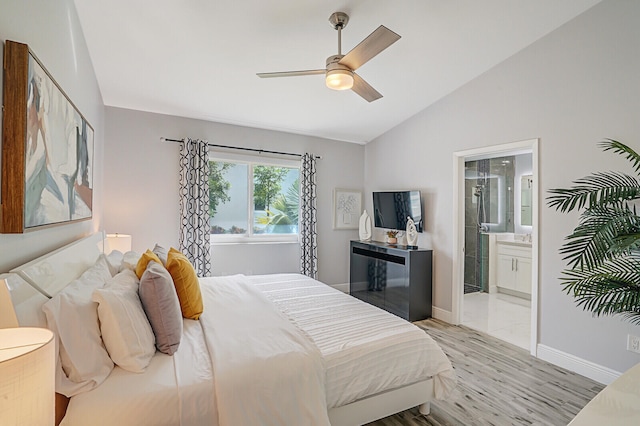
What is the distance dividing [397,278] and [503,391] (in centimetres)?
184

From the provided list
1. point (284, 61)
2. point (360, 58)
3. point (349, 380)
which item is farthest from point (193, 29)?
point (349, 380)

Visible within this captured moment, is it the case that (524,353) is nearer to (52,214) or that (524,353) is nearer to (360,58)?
(360,58)

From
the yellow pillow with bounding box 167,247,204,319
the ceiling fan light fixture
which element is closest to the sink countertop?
the ceiling fan light fixture

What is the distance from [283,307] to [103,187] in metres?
2.76

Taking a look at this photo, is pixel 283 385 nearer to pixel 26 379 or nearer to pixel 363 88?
pixel 26 379

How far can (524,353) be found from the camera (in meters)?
3.14

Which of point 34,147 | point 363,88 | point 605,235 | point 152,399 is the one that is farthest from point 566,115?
point 34,147

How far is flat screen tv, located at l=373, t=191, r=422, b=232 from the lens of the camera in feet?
14.1

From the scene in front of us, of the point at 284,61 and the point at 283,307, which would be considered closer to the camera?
the point at 283,307

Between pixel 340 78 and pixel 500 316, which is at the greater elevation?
pixel 340 78

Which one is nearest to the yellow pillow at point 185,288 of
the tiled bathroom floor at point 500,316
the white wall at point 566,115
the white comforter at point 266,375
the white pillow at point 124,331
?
the white comforter at point 266,375

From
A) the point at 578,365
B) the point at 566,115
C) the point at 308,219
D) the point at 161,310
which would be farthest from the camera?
the point at 308,219

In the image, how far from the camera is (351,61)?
2219mm

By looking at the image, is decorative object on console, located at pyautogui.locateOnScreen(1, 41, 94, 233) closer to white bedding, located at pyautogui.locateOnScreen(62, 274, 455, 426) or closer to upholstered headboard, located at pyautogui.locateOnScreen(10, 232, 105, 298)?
upholstered headboard, located at pyautogui.locateOnScreen(10, 232, 105, 298)
